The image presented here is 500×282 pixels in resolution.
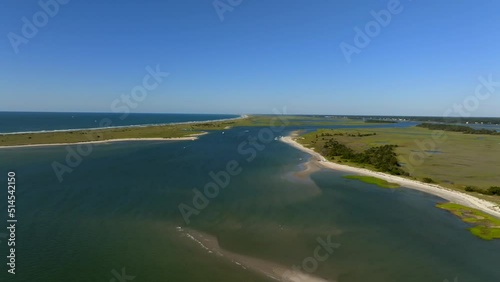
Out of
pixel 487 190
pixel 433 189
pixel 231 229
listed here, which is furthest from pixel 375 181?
pixel 231 229

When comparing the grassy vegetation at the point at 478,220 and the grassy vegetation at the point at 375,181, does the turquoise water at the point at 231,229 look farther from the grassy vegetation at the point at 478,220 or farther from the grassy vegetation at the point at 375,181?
the grassy vegetation at the point at 375,181

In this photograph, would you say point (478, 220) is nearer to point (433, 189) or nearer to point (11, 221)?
point (433, 189)

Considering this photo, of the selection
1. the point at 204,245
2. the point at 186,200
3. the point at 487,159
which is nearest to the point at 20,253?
the point at 204,245

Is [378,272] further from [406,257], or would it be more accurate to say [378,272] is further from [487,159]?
[487,159]
